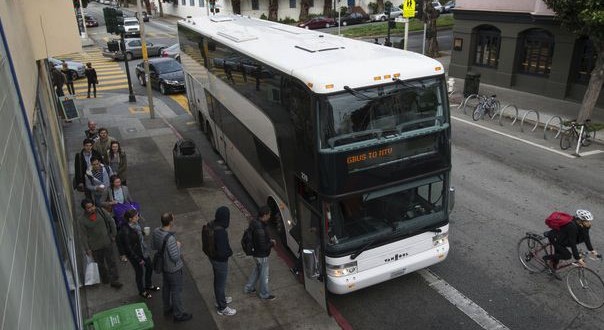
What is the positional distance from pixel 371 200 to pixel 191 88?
41.0ft

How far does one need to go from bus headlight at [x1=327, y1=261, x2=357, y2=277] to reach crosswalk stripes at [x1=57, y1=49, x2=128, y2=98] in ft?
69.0

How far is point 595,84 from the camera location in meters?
17.1

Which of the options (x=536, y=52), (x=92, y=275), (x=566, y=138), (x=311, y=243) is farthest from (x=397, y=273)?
(x=536, y=52)

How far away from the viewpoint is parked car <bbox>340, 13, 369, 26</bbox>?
54125 mm

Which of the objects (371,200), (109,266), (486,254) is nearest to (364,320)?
(371,200)

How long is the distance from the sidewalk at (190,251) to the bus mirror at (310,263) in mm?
890

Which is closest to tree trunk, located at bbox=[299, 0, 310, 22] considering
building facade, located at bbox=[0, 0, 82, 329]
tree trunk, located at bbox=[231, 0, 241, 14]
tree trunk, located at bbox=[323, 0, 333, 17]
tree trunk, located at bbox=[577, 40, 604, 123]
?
tree trunk, located at bbox=[323, 0, 333, 17]

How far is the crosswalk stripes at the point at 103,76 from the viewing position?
1053 inches

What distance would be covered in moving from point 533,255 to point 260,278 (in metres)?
5.05

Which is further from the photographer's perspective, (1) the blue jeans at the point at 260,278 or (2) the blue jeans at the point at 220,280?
(1) the blue jeans at the point at 260,278

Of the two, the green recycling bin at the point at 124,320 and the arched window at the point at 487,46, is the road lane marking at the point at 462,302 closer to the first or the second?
the green recycling bin at the point at 124,320

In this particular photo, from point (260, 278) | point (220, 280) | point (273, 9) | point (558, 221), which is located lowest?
point (260, 278)

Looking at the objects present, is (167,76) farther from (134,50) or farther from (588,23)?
(588,23)

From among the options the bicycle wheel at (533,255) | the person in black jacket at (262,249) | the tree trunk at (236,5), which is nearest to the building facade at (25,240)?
the person in black jacket at (262,249)
